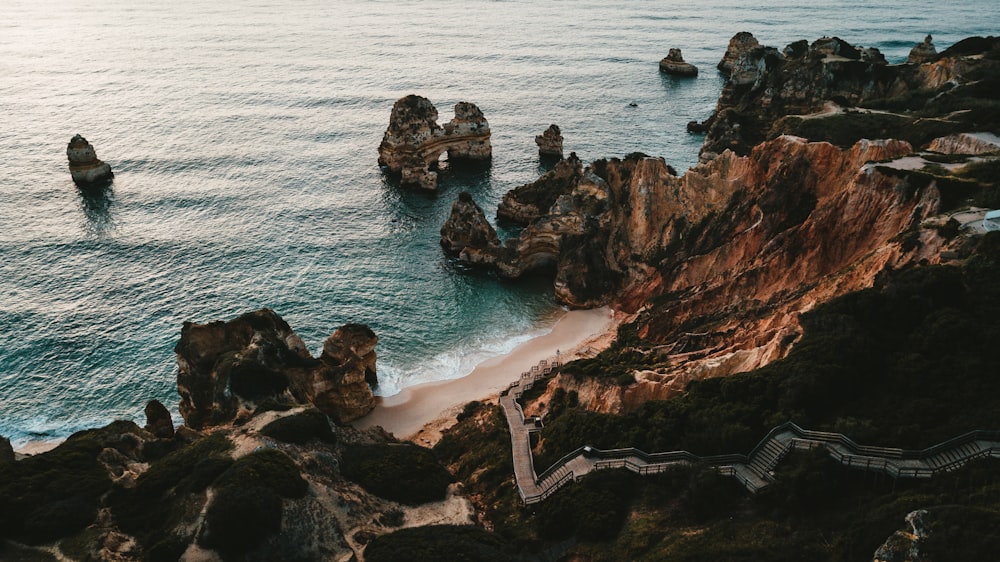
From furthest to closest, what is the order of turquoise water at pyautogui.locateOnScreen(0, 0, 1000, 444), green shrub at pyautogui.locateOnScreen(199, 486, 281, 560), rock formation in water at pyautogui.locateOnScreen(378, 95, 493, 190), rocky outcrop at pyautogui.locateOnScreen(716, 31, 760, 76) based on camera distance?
rocky outcrop at pyautogui.locateOnScreen(716, 31, 760, 76)
rock formation in water at pyautogui.locateOnScreen(378, 95, 493, 190)
turquoise water at pyautogui.locateOnScreen(0, 0, 1000, 444)
green shrub at pyautogui.locateOnScreen(199, 486, 281, 560)

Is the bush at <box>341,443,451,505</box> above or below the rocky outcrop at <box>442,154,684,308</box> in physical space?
below

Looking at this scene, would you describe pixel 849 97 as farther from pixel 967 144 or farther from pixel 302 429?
pixel 302 429

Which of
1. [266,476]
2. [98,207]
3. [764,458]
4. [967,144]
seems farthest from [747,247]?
[98,207]

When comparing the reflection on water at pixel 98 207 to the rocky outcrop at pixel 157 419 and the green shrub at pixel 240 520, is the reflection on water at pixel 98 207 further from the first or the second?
the green shrub at pixel 240 520

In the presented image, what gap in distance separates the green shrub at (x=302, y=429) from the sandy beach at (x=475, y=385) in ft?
30.3

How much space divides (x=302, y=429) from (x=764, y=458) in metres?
24.6

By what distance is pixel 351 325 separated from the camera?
174ft

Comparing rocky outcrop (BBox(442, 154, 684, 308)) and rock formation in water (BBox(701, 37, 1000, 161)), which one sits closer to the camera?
rock formation in water (BBox(701, 37, 1000, 161))

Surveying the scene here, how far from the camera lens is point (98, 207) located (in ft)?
279

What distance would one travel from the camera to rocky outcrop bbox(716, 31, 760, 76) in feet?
499

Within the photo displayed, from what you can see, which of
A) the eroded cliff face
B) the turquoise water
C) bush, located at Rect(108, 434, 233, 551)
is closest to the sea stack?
the turquoise water

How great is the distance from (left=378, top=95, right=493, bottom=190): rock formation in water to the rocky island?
143 ft

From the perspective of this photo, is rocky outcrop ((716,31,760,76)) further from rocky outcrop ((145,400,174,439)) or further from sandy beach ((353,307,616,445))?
rocky outcrop ((145,400,174,439))

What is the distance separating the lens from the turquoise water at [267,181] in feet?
196
